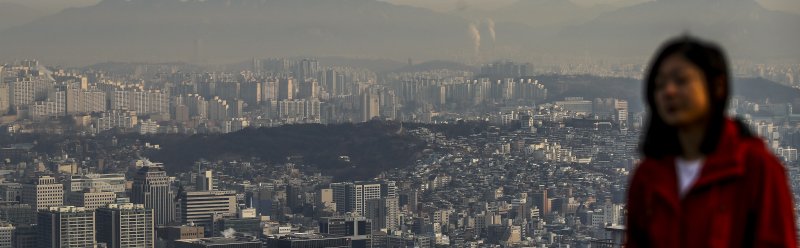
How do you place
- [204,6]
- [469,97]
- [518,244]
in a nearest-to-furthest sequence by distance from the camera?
[518,244]
[469,97]
[204,6]

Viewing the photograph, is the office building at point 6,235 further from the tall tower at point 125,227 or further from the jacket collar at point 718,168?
the jacket collar at point 718,168

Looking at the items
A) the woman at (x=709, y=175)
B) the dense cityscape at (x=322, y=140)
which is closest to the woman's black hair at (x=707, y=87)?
the woman at (x=709, y=175)

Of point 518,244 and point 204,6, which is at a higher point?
point 204,6

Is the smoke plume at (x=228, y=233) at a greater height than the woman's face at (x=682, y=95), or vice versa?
the woman's face at (x=682, y=95)


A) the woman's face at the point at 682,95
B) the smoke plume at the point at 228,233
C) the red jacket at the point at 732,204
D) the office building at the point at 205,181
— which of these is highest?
the woman's face at the point at 682,95

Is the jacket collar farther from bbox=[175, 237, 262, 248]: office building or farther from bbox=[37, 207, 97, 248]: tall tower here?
bbox=[37, 207, 97, 248]: tall tower

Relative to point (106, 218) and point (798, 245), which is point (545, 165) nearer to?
point (106, 218)

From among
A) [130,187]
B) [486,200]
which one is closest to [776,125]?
[486,200]
